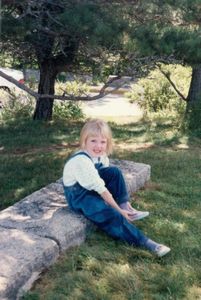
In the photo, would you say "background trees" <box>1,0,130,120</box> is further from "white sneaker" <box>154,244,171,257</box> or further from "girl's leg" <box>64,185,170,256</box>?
"white sneaker" <box>154,244,171,257</box>

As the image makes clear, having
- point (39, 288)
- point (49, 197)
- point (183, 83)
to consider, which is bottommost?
point (39, 288)

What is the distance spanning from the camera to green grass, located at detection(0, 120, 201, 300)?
289cm

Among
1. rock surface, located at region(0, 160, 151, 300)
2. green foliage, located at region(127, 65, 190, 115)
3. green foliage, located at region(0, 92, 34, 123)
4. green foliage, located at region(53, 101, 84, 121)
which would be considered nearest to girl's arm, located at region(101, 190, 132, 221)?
rock surface, located at region(0, 160, 151, 300)

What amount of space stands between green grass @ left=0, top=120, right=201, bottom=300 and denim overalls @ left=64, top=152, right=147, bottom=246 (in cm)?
8

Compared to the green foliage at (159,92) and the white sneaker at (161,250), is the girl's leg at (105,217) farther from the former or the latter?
the green foliage at (159,92)

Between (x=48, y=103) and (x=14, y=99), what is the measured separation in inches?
79.2

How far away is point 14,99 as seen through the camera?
11.5 meters

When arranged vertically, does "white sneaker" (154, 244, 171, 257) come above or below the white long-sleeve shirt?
below

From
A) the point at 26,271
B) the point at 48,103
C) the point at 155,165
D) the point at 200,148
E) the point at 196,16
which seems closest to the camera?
the point at 26,271

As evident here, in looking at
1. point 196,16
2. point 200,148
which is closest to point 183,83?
point 200,148

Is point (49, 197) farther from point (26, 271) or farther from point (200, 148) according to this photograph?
point (200, 148)

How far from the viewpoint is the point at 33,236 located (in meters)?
3.20

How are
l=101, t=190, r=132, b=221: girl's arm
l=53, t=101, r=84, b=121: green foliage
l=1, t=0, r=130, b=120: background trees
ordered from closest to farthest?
l=101, t=190, r=132, b=221: girl's arm → l=1, t=0, r=130, b=120: background trees → l=53, t=101, r=84, b=121: green foliage

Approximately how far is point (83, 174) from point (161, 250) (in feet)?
2.57
